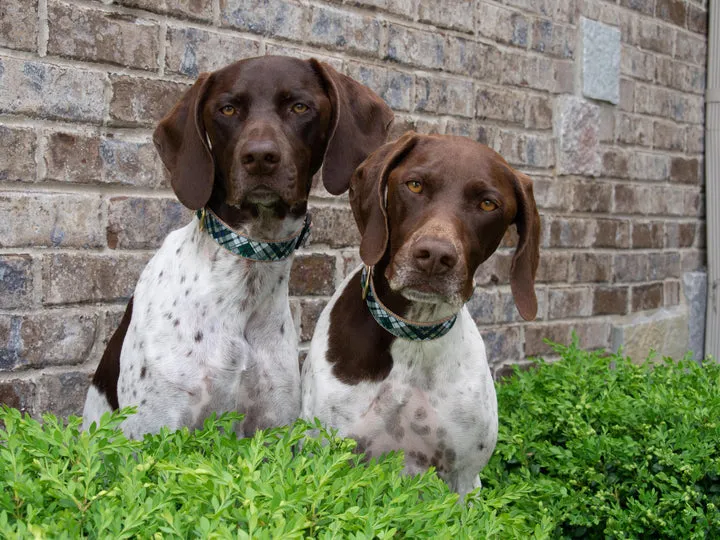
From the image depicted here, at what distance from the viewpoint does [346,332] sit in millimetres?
2895

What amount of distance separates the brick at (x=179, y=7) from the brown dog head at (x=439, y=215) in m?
1.29

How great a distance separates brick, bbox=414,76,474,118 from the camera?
473 cm

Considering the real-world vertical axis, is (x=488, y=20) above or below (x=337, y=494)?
above

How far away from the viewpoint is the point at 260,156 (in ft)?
8.95

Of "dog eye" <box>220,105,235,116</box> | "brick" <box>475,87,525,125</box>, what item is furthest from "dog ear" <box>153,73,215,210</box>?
"brick" <box>475,87,525,125</box>

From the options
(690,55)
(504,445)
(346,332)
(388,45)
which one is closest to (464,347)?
(346,332)

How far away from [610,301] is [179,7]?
3.70 metres

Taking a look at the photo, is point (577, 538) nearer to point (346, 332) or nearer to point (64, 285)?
point (346, 332)

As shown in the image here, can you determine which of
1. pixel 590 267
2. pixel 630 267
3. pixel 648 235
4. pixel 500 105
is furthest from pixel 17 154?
pixel 648 235

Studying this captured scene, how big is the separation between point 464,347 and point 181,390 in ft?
2.99

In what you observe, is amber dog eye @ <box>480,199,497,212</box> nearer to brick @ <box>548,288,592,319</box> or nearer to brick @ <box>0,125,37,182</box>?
brick @ <box>0,125,37,182</box>

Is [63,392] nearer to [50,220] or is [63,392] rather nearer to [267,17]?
[50,220]

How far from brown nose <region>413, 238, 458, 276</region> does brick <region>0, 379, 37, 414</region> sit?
5.58ft

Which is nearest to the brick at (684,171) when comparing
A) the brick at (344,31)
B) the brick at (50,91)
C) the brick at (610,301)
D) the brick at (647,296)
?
the brick at (647,296)
